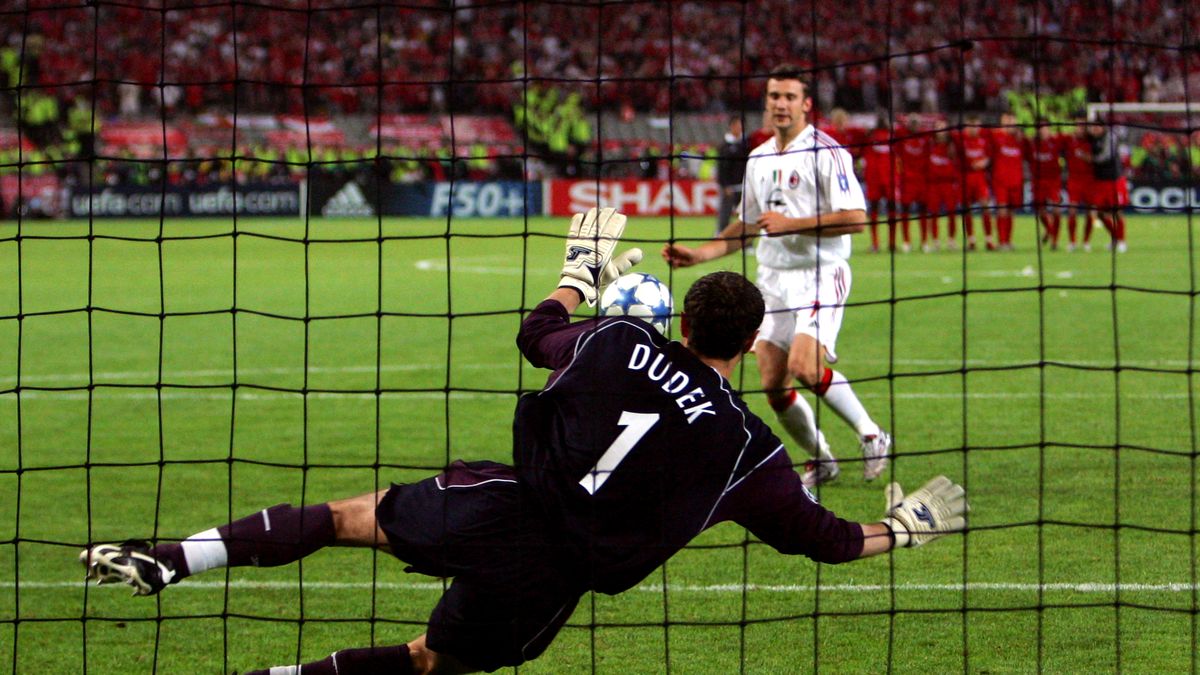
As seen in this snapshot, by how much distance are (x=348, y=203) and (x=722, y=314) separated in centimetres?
2840

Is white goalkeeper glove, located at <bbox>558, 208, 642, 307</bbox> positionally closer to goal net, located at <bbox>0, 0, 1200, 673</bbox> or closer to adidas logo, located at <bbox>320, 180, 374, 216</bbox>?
goal net, located at <bbox>0, 0, 1200, 673</bbox>

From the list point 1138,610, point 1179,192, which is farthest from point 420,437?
point 1179,192

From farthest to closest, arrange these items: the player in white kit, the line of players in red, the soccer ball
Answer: the line of players in red, the player in white kit, the soccer ball

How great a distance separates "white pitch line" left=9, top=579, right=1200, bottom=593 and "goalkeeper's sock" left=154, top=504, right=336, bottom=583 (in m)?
1.49

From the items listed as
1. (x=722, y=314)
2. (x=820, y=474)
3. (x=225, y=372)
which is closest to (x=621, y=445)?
(x=722, y=314)

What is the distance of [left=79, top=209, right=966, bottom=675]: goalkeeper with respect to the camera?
410cm

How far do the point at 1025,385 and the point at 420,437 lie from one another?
4.40 m

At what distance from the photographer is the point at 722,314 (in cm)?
420

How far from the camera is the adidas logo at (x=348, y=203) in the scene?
104 feet

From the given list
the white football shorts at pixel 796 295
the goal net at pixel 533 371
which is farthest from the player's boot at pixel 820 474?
the white football shorts at pixel 796 295

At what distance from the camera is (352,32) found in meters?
41.2

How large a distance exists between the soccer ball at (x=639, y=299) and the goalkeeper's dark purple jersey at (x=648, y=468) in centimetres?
109

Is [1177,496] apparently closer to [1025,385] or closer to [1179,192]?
[1025,385]

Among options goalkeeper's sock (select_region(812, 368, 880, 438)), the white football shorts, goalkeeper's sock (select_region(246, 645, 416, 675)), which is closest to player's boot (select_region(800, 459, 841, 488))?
goalkeeper's sock (select_region(812, 368, 880, 438))
